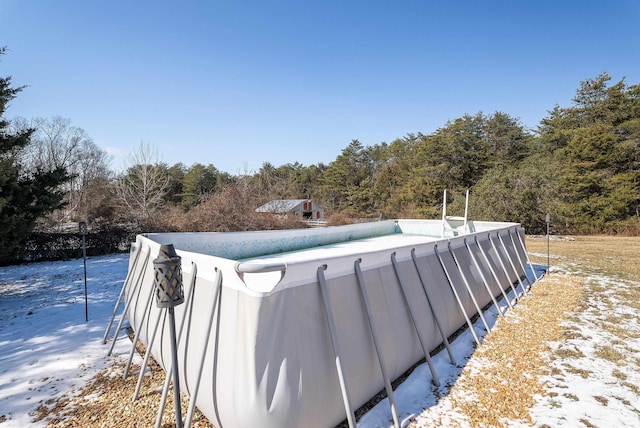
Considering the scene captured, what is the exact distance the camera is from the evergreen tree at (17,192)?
5445 mm

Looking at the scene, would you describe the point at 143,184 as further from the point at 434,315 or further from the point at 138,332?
the point at 434,315

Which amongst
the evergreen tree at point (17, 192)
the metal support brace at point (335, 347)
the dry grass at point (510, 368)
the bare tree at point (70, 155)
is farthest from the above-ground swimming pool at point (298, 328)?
the bare tree at point (70, 155)

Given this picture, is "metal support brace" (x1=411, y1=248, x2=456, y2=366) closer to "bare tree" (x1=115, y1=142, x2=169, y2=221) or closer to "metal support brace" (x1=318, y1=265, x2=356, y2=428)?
"metal support brace" (x1=318, y1=265, x2=356, y2=428)

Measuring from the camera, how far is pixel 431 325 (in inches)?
119

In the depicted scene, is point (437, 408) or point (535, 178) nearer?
point (437, 408)

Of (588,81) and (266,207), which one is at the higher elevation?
(588,81)

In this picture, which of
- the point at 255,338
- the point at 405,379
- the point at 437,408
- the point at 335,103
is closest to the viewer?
the point at 255,338

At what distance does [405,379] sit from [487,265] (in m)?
2.99

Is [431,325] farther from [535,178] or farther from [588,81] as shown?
[588,81]

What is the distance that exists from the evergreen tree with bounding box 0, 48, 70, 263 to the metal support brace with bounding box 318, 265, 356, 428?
6.64m

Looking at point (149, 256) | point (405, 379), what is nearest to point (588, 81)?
point (405, 379)

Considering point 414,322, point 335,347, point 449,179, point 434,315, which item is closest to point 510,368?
point 434,315

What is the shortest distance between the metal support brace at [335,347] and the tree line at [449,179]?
665cm

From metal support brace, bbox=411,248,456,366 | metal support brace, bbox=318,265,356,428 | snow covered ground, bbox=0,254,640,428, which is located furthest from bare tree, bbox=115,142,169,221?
metal support brace, bbox=318,265,356,428
